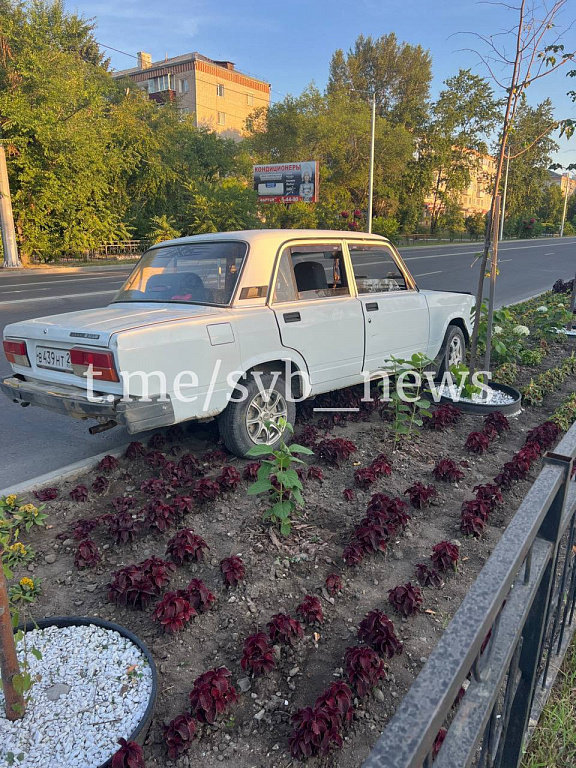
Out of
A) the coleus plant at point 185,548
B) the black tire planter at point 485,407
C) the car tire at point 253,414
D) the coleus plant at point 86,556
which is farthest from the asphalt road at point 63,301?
the black tire planter at point 485,407

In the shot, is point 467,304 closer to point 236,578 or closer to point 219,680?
point 236,578

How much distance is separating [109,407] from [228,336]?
1010 mm

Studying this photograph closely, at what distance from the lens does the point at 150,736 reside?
7.61 ft

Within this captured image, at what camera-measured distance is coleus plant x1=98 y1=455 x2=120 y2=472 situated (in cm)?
464

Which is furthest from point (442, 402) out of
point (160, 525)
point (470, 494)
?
point (160, 525)

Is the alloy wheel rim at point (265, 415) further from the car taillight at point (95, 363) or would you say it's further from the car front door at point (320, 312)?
the car taillight at point (95, 363)

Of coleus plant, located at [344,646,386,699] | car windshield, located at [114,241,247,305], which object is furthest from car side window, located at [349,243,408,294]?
coleus plant, located at [344,646,386,699]

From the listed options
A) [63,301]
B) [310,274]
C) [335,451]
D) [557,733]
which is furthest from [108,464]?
[63,301]

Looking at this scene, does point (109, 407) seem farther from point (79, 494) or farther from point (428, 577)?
point (428, 577)

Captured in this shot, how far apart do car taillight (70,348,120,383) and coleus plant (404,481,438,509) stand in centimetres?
215

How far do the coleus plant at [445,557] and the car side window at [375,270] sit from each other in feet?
9.39

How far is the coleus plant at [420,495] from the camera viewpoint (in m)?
4.07

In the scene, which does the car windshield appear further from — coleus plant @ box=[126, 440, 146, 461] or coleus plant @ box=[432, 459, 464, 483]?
coleus plant @ box=[432, 459, 464, 483]

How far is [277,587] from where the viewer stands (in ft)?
10.6
